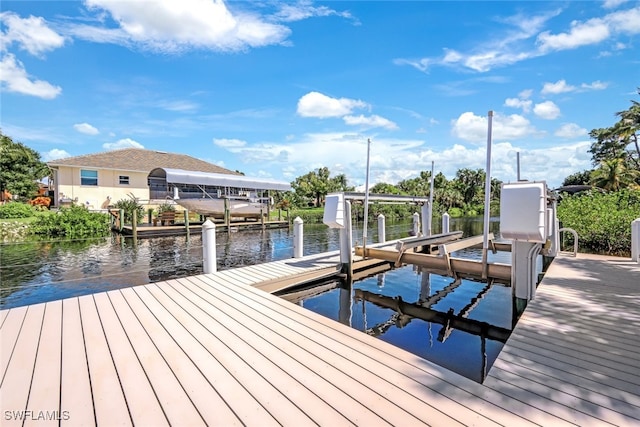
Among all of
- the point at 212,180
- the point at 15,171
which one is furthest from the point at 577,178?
the point at 15,171

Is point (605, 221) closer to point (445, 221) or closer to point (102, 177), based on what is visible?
point (445, 221)

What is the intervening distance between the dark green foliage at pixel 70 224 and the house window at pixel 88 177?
553cm

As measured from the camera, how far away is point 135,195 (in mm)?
20516

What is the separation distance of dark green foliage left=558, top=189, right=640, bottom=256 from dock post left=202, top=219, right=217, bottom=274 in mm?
10898

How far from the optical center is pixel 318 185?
3438 cm

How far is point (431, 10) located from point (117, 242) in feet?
44.0

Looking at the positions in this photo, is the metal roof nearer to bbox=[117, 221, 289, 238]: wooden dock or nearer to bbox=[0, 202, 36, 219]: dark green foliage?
bbox=[0, 202, 36, 219]: dark green foliage

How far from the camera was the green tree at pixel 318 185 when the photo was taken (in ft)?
113

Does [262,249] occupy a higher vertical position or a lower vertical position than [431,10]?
lower

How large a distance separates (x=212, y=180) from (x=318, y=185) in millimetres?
18579

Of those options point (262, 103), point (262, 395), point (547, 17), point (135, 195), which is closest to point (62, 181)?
point (135, 195)

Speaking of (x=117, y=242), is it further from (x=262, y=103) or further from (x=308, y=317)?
(x=308, y=317)

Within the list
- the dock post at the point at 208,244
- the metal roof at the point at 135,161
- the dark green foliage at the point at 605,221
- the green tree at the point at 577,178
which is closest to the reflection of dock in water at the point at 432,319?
the dock post at the point at 208,244

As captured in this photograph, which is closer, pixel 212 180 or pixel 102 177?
pixel 212 180
